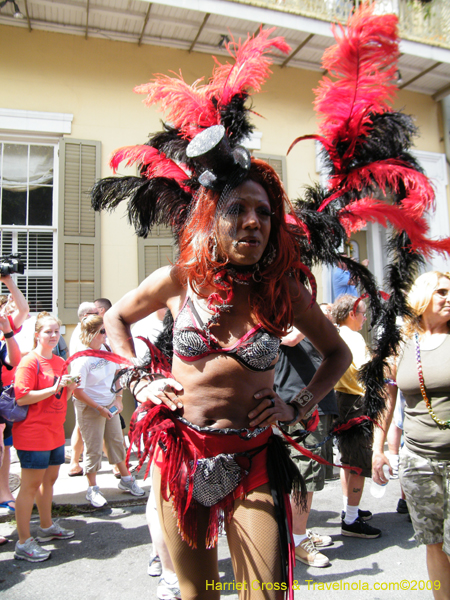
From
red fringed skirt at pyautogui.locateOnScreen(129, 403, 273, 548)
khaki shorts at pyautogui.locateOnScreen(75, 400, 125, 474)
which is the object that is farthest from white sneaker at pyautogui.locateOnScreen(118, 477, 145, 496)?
red fringed skirt at pyautogui.locateOnScreen(129, 403, 273, 548)

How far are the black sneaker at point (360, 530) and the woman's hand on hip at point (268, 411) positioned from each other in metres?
2.58

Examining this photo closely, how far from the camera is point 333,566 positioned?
3.44m

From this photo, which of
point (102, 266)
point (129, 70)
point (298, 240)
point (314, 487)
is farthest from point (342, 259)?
point (129, 70)

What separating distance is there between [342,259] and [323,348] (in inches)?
21.2

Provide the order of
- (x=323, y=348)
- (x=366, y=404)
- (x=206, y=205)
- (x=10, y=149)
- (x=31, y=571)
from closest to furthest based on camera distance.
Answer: (x=206, y=205), (x=323, y=348), (x=366, y=404), (x=31, y=571), (x=10, y=149)

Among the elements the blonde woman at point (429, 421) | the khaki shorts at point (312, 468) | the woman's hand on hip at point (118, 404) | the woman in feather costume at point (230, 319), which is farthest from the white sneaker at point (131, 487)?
the woman in feather costume at point (230, 319)

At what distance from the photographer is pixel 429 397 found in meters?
2.68

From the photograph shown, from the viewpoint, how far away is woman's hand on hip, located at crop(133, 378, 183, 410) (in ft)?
5.79

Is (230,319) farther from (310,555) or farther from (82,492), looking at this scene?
(82,492)

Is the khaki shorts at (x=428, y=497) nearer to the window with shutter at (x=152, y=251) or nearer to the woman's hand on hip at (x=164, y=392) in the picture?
the woman's hand on hip at (x=164, y=392)

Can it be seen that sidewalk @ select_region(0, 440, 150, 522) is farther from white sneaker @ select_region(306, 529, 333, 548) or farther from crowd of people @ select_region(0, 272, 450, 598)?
white sneaker @ select_region(306, 529, 333, 548)

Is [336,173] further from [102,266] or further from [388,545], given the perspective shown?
[102,266]

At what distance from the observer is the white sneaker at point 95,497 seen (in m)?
4.57

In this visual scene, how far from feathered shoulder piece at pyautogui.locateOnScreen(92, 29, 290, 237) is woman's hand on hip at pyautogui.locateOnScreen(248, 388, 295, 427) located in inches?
35.0
